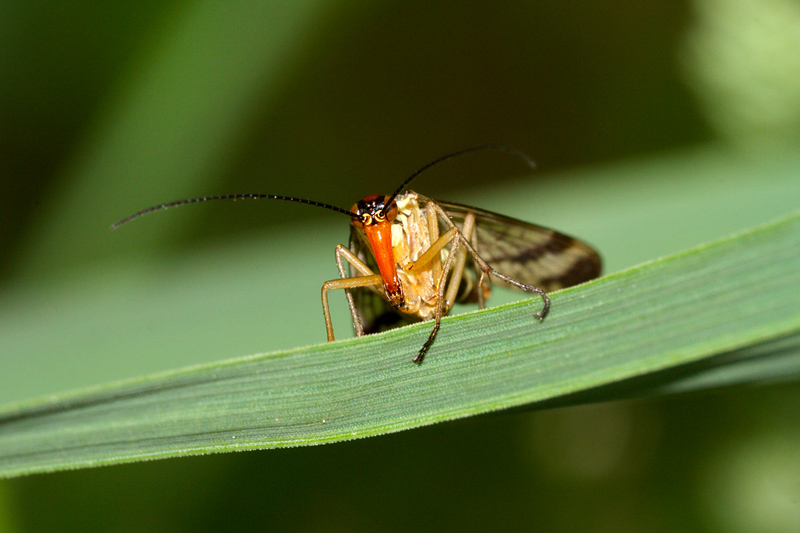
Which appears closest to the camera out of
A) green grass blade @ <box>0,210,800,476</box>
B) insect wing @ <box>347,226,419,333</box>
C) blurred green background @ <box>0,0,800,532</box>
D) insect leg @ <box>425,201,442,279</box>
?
green grass blade @ <box>0,210,800,476</box>

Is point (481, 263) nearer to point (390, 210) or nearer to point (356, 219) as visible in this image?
point (390, 210)

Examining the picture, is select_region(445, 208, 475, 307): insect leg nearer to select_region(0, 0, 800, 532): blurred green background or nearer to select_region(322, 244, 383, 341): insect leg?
select_region(322, 244, 383, 341): insect leg

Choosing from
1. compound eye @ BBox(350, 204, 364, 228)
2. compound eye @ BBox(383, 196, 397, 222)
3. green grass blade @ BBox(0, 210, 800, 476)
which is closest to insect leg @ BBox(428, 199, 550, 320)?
compound eye @ BBox(383, 196, 397, 222)

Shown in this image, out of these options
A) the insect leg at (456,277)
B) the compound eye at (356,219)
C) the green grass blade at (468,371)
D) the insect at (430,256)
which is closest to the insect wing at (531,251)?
the insect at (430,256)

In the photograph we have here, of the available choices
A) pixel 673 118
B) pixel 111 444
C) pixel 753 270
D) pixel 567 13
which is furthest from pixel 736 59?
pixel 111 444

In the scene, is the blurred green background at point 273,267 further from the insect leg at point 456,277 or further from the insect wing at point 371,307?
the insect leg at point 456,277

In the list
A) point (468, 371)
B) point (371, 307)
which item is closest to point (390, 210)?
point (371, 307)
